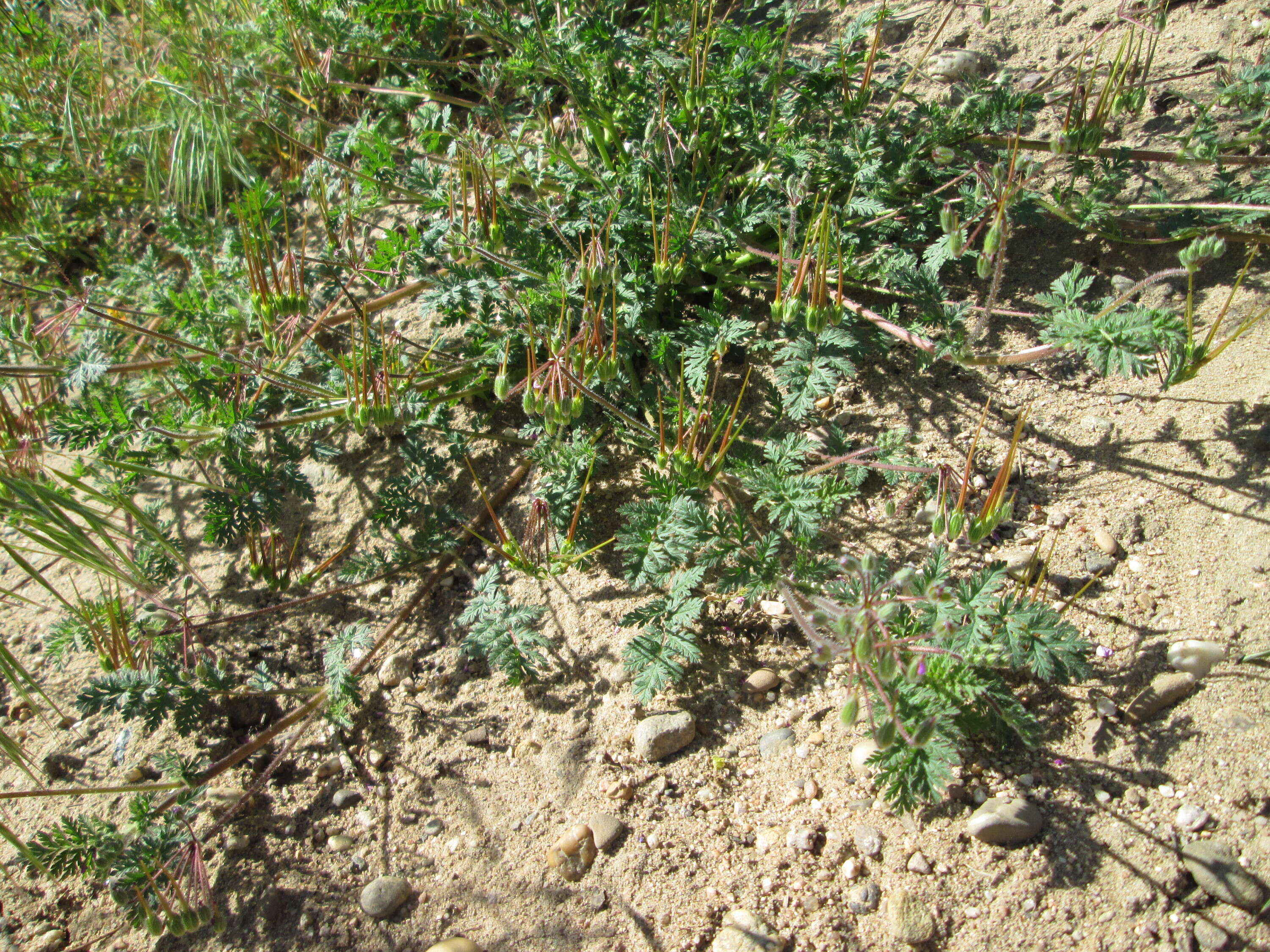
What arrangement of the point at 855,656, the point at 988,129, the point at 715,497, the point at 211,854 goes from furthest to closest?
the point at 988,129 < the point at 715,497 < the point at 211,854 < the point at 855,656

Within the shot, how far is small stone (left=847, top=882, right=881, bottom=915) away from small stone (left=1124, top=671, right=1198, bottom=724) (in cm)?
81

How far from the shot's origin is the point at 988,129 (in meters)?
3.23

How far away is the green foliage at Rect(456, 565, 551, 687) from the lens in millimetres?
2514

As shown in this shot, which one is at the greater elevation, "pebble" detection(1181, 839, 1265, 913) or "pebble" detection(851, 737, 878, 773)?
"pebble" detection(1181, 839, 1265, 913)

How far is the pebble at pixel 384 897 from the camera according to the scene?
7.50 feet

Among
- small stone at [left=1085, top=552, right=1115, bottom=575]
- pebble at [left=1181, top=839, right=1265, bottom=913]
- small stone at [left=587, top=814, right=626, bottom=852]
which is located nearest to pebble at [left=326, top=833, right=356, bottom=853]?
small stone at [left=587, top=814, right=626, bottom=852]

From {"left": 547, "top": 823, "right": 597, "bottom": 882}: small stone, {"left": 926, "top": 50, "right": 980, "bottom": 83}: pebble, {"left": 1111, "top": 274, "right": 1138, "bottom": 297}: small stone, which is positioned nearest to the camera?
{"left": 547, "top": 823, "right": 597, "bottom": 882}: small stone

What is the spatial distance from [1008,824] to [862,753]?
0.38 m

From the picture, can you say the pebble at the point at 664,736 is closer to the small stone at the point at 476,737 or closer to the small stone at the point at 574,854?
the small stone at the point at 574,854

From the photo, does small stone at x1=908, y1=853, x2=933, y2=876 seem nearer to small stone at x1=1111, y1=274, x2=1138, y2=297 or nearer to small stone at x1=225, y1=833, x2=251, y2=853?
small stone at x1=225, y1=833, x2=251, y2=853

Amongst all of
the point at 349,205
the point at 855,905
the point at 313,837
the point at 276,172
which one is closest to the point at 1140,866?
the point at 855,905

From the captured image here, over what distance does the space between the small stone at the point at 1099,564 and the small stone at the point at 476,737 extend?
6.11ft

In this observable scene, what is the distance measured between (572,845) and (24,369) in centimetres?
244

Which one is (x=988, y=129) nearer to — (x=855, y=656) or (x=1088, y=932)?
(x=855, y=656)
